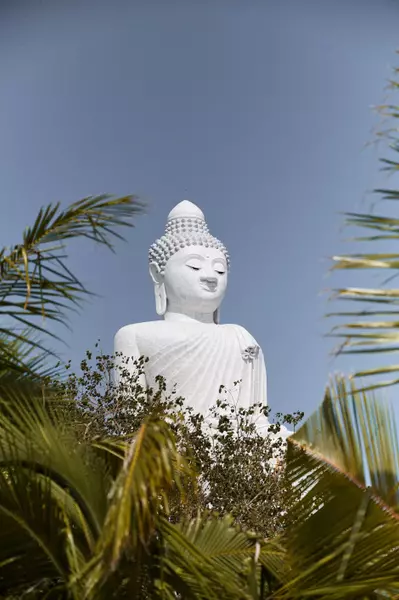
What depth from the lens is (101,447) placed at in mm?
4848

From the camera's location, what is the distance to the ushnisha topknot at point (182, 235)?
1658 cm

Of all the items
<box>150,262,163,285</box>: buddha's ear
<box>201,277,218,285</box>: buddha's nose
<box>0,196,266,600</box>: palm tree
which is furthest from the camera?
<box>150,262,163,285</box>: buddha's ear

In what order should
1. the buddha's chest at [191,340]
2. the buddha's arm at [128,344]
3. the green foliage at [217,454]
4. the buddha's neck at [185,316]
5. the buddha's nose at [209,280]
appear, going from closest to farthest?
the green foliage at [217,454], the buddha's arm at [128,344], the buddha's chest at [191,340], the buddha's nose at [209,280], the buddha's neck at [185,316]

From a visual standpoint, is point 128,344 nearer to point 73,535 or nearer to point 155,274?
point 155,274

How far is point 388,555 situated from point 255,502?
646 cm

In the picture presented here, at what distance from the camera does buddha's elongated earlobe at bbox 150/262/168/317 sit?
16750mm

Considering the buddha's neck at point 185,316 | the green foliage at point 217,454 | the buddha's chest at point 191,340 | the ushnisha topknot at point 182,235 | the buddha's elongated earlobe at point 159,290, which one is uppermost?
the ushnisha topknot at point 182,235

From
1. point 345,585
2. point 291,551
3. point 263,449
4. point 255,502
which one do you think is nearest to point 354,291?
point 345,585

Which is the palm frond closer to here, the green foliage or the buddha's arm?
the green foliage

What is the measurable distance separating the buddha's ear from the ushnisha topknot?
6 cm

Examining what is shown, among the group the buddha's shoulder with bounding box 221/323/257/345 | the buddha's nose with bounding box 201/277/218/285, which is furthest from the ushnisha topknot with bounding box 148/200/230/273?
the buddha's shoulder with bounding box 221/323/257/345

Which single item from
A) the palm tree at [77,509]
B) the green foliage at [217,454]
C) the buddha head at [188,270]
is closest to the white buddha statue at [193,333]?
the buddha head at [188,270]

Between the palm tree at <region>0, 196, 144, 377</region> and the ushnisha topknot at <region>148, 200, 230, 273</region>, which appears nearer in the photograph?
the palm tree at <region>0, 196, 144, 377</region>

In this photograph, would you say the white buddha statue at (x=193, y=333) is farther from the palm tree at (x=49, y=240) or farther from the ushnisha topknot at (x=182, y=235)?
the palm tree at (x=49, y=240)
